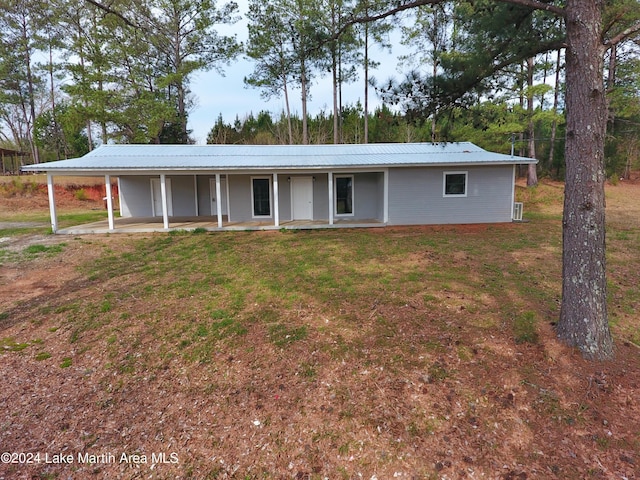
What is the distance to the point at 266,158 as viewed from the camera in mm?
13969

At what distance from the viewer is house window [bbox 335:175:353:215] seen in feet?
45.3

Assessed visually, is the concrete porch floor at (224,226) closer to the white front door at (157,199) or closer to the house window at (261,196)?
the house window at (261,196)

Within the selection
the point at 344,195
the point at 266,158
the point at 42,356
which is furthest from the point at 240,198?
the point at 42,356

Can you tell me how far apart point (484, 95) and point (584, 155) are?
92.5 inches

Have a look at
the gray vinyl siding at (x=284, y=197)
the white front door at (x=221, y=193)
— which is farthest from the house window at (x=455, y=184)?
the white front door at (x=221, y=193)

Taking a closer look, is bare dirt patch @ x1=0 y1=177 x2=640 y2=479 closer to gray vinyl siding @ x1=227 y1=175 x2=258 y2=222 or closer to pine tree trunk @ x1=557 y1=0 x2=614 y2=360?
pine tree trunk @ x1=557 y1=0 x2=614 y2=360

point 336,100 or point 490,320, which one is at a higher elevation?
point 336,100

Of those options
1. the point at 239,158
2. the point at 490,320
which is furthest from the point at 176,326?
the point at 239,158

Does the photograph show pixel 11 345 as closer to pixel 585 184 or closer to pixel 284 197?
pixel 585 184

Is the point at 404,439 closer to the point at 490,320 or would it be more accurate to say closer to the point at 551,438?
the point at 551,438

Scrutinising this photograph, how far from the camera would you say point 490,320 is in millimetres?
4457

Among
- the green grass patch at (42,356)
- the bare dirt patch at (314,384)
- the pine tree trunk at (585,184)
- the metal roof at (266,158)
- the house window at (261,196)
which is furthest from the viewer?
the house window at (261,196)

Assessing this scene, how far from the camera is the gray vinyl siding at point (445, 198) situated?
41.9 ft

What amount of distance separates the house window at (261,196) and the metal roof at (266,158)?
2.73 feet
